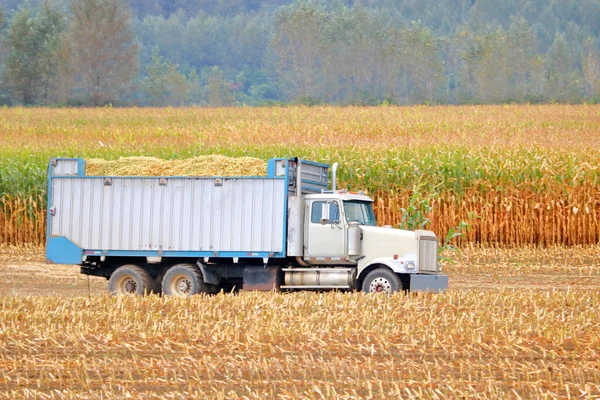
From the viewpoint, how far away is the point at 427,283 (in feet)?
53.3

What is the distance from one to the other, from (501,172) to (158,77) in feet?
313

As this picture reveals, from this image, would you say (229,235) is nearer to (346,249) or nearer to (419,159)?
(346,249)

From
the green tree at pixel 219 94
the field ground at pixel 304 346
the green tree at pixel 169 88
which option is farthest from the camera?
the green tree at pixel 219 94

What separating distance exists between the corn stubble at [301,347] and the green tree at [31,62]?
72990 millimetres

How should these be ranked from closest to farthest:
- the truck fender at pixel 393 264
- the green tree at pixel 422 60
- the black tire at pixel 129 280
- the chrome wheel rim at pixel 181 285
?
the truck fender at pixel 393 264
the chrome wheel rim at pixel 181 285
the black tire at pixel 129 280
the green tree at pixel 422 60

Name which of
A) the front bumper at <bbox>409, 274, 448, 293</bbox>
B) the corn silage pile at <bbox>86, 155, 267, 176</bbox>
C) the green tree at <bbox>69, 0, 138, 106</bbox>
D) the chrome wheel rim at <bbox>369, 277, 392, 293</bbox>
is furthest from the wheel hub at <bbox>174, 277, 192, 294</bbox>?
the green tree at <bbox>69, 0, 138, 106</bbox>

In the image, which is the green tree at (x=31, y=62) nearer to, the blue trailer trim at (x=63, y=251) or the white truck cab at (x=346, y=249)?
the blue trailer trim at (x=63, y=251)

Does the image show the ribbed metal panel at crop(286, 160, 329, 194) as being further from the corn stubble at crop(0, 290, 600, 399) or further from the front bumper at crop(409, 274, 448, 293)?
the corn stubble at crop(0, 290, 600, 399)

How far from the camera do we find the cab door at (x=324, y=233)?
55.6 ft

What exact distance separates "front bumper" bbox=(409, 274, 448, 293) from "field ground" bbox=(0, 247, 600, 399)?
3.83 ft

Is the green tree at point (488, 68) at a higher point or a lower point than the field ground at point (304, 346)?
higher

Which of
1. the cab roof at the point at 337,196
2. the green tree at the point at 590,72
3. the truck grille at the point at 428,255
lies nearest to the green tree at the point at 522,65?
the green tree at the point at 590,72

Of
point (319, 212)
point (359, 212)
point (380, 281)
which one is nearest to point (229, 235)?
point (319, 212)

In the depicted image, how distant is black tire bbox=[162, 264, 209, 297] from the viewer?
17219 millimetres
